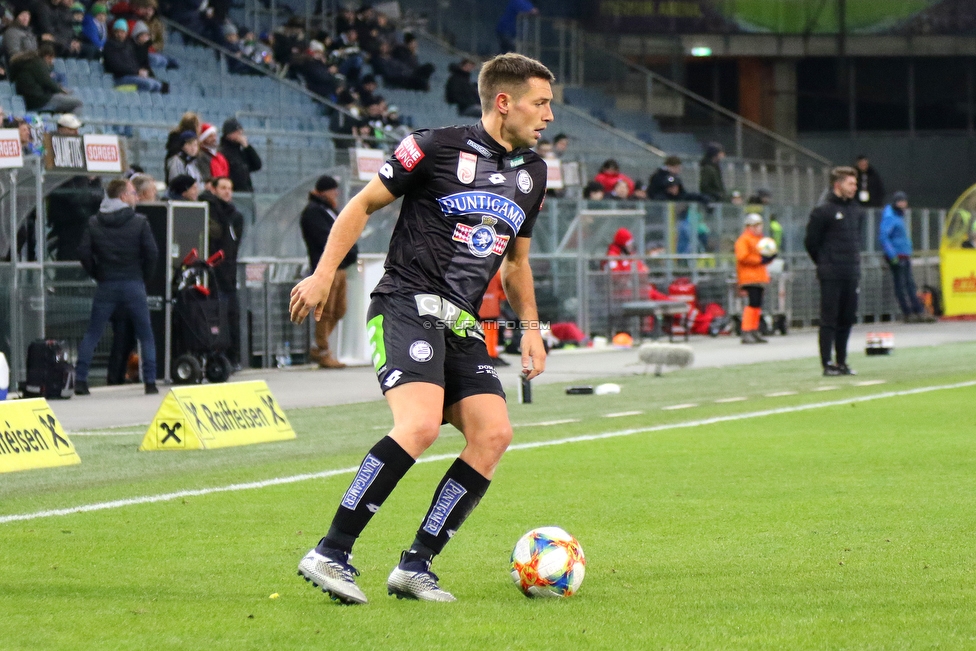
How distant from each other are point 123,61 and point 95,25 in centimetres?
107

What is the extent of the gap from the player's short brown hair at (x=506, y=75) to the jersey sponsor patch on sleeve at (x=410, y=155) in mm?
311

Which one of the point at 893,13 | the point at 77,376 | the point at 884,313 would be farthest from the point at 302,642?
the point at 893,13

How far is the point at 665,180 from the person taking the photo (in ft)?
91.8

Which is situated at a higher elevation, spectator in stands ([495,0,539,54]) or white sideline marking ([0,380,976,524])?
spectator in stands ([495,0,539,54])

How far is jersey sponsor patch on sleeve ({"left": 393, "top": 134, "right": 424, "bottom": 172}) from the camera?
593 cm

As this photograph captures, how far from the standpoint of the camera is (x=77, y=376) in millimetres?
16375

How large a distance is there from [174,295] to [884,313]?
18.6 m

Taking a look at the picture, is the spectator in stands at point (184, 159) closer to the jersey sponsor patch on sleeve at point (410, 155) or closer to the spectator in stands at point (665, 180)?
the spectator in stands at point (665, 180)

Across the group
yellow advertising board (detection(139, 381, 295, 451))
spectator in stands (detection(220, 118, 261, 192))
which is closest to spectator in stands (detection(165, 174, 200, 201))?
spectator in stands (detection(220, 118, 261, 192))

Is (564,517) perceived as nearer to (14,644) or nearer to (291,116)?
(14,644)

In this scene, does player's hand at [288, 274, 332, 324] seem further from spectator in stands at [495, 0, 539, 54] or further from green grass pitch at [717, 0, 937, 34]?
green grass pitch at [717, 0, 937, 34]

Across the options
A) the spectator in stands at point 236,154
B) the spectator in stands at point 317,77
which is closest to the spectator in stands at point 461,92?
the spectator in stands at point 317,77

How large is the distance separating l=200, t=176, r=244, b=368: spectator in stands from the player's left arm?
11788 mm

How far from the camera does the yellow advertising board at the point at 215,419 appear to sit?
37.9ft
